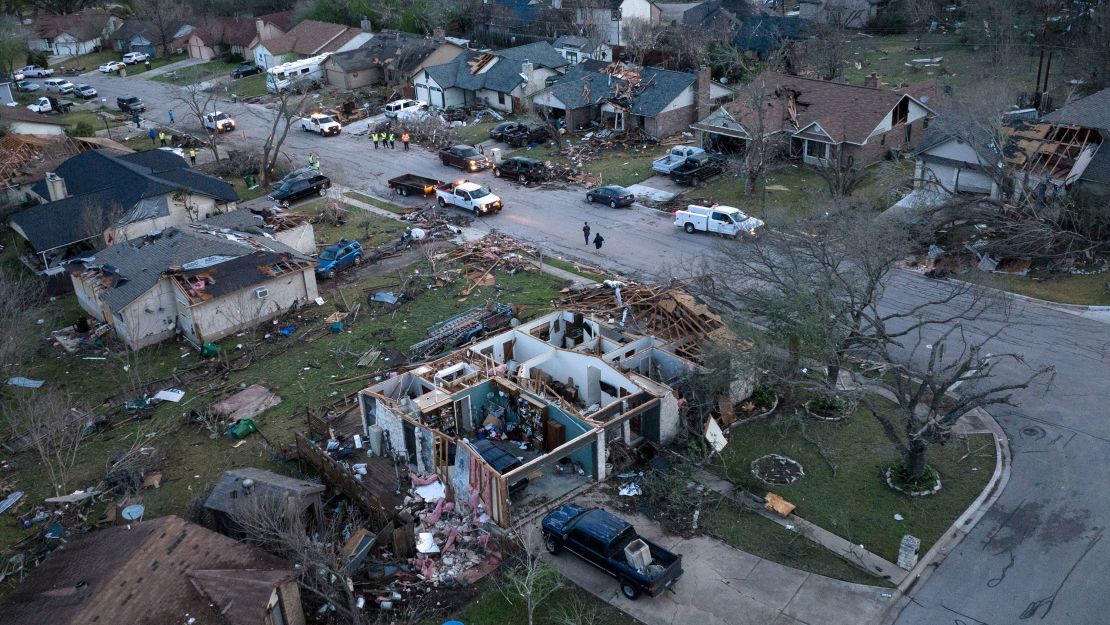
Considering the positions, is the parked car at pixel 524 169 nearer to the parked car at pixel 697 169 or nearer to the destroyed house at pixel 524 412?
the parked car at pixel 697 169

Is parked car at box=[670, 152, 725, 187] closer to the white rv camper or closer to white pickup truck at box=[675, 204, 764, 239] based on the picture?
white pickup truck at box=[675, 204, 764, 239]

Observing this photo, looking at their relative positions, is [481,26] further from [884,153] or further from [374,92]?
[884,153]

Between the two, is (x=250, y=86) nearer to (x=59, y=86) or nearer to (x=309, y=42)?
(x=309, y=42)

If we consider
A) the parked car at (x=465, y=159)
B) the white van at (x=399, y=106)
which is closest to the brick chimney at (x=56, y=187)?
the parked car at (x=465, y=159)

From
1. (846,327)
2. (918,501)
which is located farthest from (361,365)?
(918,501)

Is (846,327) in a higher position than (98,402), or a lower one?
higher

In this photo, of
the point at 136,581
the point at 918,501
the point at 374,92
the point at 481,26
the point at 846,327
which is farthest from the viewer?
the point at 481,26
